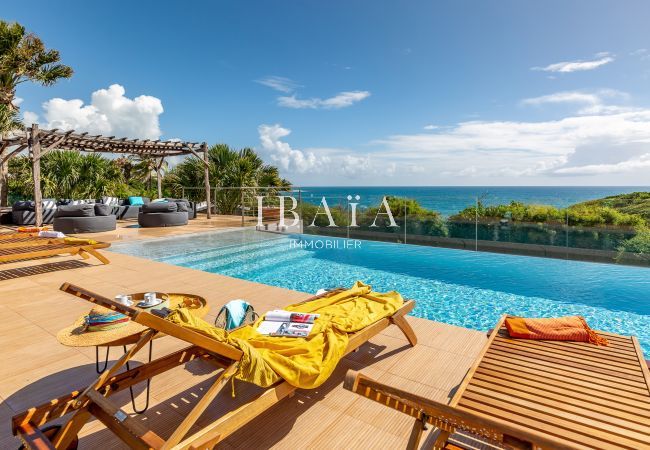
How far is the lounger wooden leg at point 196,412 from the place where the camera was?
1.52m

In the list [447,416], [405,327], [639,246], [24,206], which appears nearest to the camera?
[447,416]

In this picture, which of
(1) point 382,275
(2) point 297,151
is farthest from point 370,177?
(1) point 382,275

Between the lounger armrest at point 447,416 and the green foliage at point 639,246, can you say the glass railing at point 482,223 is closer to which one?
the green foliage at point 639,246

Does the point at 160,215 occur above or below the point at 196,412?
above

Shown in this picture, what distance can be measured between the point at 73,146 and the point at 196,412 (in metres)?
13.4

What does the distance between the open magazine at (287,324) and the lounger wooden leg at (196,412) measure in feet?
2.13

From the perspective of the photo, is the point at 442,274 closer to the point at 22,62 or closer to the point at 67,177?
the point at 67,177

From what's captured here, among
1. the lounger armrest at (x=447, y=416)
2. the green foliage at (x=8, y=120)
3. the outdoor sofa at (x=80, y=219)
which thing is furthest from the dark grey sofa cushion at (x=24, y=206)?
the lounger armrest at (x=447, y=416)

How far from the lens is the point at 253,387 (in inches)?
104

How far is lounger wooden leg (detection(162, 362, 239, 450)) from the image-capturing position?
1.52 metres

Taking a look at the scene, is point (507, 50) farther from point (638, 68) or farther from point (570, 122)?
point (570, 122)

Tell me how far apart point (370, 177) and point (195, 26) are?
12580 millimetres

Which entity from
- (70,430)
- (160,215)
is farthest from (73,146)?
(70,430)

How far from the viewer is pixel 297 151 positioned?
32.0 m
